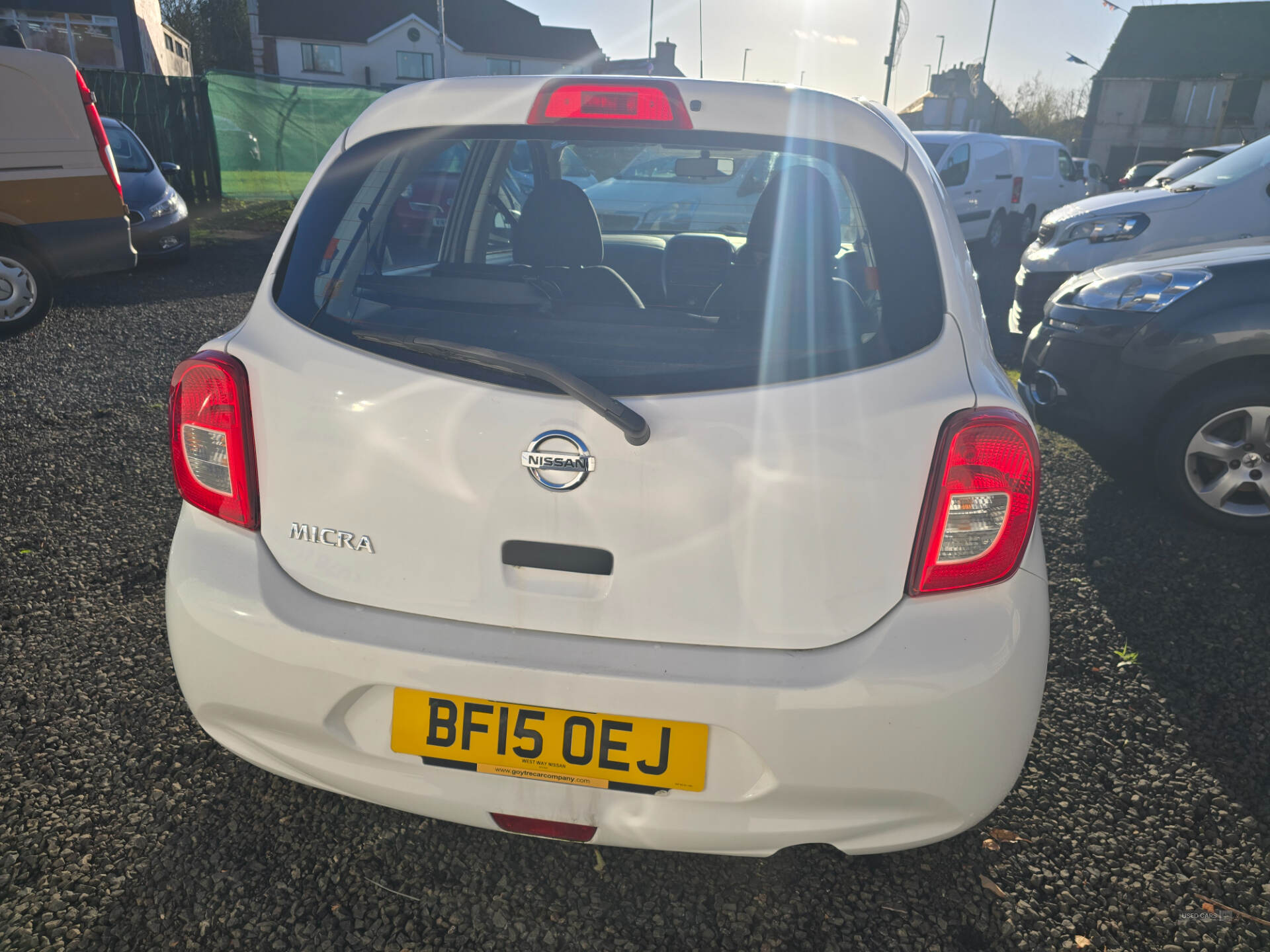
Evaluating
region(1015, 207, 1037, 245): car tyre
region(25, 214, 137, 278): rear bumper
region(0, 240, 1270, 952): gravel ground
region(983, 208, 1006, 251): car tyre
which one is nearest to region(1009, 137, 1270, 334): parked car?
region(0, 240, 1270, 952): gravel ground

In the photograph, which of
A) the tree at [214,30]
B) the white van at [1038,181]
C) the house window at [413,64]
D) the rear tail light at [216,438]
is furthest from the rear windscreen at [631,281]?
the tree at [214,30]

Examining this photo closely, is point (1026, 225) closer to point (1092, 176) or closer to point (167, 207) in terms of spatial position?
point (1092, 176)

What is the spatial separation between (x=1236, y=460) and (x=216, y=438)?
3983 mm

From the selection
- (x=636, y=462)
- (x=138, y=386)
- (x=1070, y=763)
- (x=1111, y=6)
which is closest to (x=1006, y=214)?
(x=138, y=386)

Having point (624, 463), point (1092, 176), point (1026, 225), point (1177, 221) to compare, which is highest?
point (624, 463)

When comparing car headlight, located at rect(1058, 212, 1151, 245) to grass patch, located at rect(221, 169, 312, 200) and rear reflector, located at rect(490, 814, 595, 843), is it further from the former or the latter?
grass patch, located at rect(221, 169, 312, 200)

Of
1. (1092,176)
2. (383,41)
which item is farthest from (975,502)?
(383,41)

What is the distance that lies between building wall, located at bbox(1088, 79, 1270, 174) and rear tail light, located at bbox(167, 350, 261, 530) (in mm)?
51070

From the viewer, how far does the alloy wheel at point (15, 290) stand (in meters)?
7.18

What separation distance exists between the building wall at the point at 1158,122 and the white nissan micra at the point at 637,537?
5049 centimetres

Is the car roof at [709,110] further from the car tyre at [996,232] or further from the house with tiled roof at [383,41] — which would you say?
the house with tiled roof at [383,41]

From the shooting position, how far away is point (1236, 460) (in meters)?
3.98

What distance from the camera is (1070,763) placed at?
252 centimetres

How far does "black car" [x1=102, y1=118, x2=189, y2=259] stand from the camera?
9.61 metres
